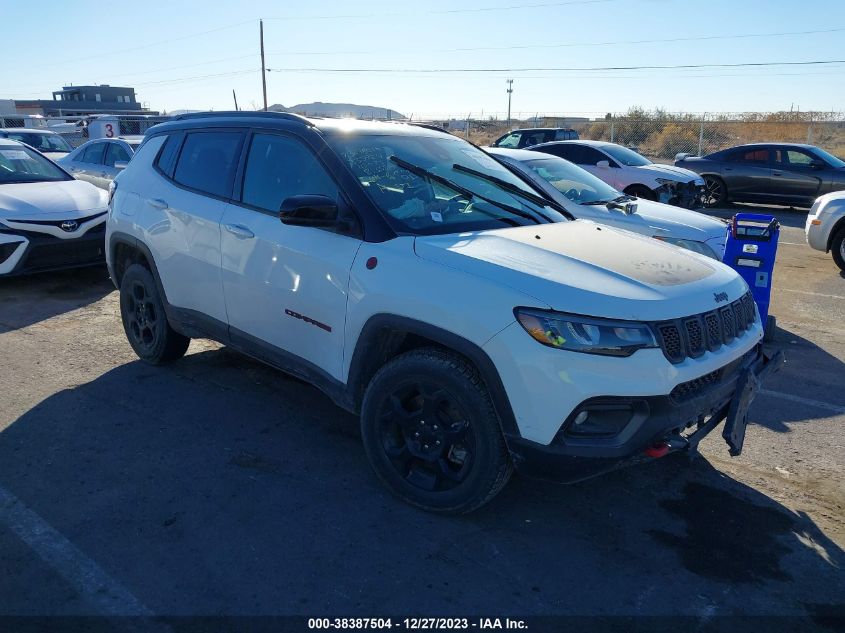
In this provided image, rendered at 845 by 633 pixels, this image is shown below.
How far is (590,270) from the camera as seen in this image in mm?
3189

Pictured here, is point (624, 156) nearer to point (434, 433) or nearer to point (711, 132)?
point (434, 433)

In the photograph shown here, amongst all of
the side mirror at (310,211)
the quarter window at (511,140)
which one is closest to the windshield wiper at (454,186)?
the side mirror at (310,211)

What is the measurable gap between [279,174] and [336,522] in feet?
6.73

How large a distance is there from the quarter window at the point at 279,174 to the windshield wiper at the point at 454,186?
0.47 m

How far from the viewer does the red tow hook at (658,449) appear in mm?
2945

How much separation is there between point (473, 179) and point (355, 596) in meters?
2.50

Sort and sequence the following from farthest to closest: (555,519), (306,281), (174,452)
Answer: (174,452), (306,281), (555,519)

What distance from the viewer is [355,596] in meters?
2.81

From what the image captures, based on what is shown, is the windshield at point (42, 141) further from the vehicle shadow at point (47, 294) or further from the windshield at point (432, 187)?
the windshield at point (432, 187)

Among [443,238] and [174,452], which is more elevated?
[443,238]

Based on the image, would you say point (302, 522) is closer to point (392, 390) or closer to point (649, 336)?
point (392, 390)

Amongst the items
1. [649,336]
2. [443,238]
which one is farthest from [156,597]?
[649,336]

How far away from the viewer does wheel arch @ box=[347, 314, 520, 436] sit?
2.97 m

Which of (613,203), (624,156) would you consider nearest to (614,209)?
(613,203)
